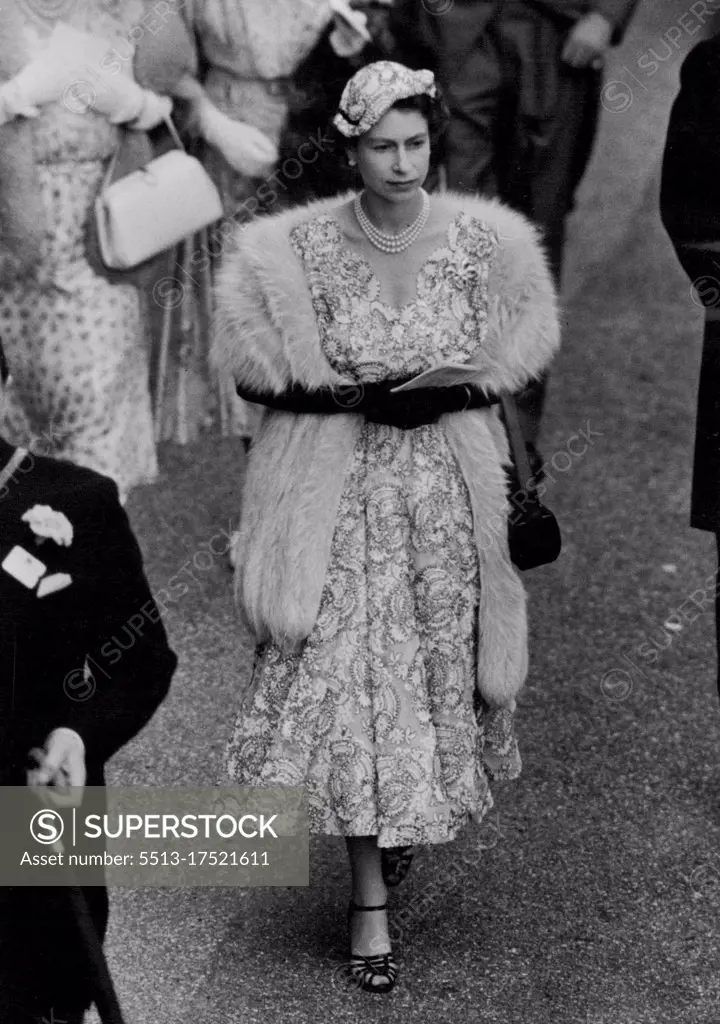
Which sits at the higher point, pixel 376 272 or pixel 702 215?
pixel 376 272

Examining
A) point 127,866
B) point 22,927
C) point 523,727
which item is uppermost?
point 22,927

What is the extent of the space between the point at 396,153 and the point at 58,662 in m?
1.38

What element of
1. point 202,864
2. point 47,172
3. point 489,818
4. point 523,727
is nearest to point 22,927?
point 202,864

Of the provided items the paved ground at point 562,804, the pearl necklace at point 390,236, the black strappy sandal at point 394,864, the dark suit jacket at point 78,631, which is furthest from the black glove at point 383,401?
the paved ground at point 562,804

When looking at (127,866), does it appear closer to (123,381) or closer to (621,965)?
(621,965)

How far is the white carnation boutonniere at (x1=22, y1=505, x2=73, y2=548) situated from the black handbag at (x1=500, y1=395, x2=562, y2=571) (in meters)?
1.24

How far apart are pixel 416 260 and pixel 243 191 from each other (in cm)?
226

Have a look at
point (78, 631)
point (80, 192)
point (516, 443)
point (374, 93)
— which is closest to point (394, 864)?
point (516, 443)

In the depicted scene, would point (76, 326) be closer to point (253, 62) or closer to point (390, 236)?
point (253, 62)

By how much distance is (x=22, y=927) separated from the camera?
278 cm

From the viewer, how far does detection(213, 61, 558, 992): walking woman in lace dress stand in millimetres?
3777

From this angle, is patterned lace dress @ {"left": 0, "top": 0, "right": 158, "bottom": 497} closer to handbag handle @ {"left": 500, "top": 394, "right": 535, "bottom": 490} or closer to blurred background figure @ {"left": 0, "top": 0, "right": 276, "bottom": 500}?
blurred background figure @ {"left": 0, "top": 0, "right": 276, "bottom": 500}

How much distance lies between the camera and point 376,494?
3.80 meters

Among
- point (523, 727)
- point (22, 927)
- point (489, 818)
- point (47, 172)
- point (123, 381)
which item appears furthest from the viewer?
point (123, 381)
